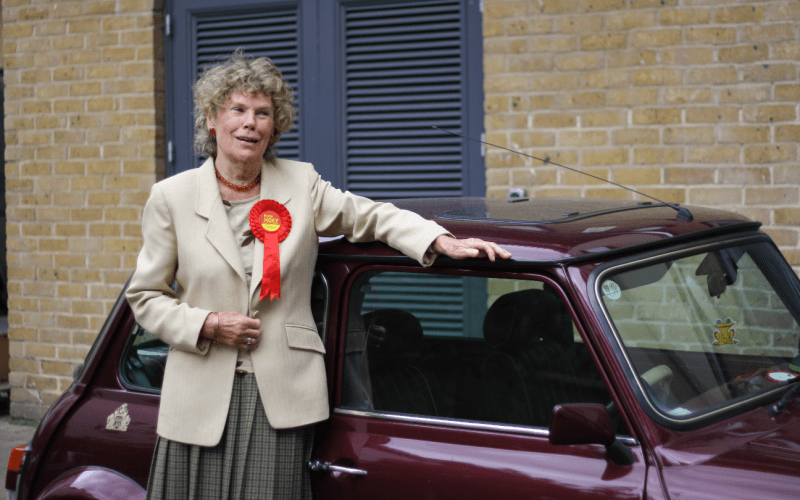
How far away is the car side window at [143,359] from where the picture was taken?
274 cm

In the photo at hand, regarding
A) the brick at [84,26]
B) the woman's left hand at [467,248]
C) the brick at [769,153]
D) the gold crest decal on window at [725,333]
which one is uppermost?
the brick at [84,26]

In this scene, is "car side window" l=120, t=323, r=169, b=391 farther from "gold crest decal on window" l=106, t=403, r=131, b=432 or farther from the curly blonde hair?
the curly blonde hair

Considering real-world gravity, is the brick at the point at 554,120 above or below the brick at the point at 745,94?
below

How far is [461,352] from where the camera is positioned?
2.43 metres

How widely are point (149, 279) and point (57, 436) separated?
2.79 feet

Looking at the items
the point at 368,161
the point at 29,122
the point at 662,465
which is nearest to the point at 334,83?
Answer: the point at 368,161

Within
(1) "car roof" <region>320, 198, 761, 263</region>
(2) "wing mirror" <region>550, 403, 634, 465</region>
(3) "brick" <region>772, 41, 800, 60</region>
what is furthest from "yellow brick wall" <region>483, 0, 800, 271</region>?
(2) "wing mirror" <region>550, 403, 634, 465</region>

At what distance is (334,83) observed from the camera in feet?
18.7

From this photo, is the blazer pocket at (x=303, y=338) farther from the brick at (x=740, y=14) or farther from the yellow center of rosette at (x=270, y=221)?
the brick at (x=740, y=14)

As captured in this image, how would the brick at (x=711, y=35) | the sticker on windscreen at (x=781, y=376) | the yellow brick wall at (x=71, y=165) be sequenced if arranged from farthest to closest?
the yellow brick wall at (x=71, y=165) < the brick at (x=711, y=35) < the sticker on windscreen at (x=781, y=376)

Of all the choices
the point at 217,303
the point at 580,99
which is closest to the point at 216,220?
the point at 217,303

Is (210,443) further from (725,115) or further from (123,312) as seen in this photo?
(725,115)

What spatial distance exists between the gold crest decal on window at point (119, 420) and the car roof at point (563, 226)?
2.87 feet

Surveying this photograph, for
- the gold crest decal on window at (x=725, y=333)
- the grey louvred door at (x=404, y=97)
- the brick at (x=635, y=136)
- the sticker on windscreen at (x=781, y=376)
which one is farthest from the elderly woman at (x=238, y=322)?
the grey louvred door at (x=404, y=97)
